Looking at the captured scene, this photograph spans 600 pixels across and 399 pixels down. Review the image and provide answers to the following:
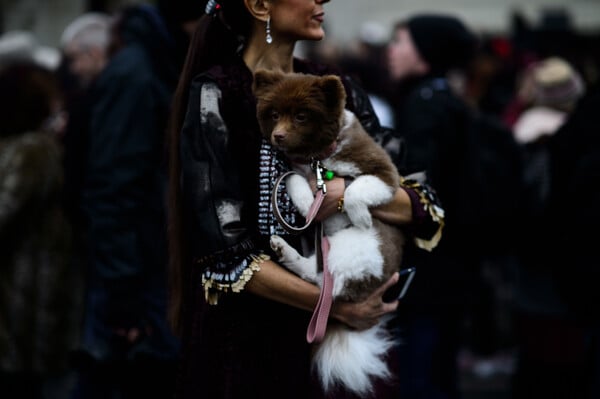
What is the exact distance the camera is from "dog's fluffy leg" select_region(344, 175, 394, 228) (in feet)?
8.35

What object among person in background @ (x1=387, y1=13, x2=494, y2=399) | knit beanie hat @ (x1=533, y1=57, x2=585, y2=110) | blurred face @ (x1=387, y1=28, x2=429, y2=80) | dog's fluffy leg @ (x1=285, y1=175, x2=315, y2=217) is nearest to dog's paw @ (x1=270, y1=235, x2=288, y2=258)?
dog's fluffy leg @ (x1=285, y1=175, x2=315, y2=217)

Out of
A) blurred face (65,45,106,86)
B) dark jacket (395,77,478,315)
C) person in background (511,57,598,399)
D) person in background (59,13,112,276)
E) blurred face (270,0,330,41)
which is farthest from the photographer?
blurred face (65,45,106,86)

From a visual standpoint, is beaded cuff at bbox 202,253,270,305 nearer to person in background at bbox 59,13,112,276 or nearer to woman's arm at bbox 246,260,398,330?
woman's arm at bbox 246,260,398,330

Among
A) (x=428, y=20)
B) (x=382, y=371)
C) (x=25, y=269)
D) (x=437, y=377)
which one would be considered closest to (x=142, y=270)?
(x=25, y=269)

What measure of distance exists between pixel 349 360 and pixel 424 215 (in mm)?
583

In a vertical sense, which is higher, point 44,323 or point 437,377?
point 44,323

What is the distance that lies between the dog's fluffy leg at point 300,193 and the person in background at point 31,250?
A: 2.51 metres

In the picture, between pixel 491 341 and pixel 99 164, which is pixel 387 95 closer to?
pixel 491 341

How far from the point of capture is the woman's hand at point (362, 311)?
101 inches

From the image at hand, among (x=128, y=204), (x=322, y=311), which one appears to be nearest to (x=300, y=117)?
(x=322, y=311)

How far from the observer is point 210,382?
8.87 feet

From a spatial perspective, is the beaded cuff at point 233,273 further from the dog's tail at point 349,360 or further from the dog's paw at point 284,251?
the dog's tail at point 349,360

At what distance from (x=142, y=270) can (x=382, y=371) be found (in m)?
1.58

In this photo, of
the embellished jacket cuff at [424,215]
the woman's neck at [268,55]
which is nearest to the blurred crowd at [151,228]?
the embellished jacket cuff at [424,215]
